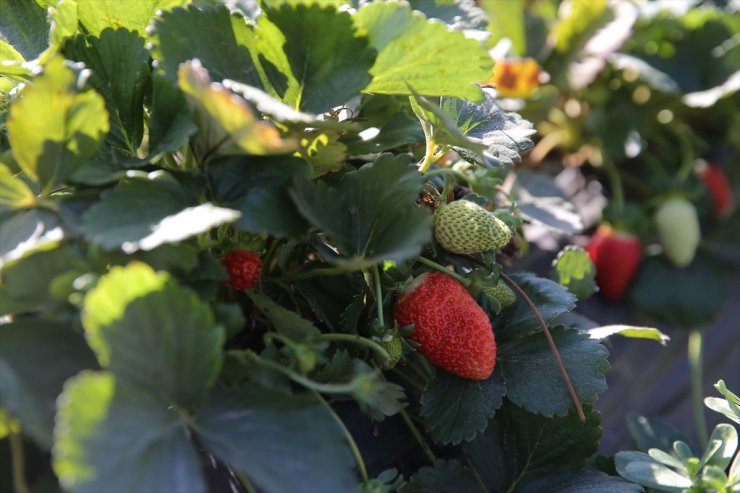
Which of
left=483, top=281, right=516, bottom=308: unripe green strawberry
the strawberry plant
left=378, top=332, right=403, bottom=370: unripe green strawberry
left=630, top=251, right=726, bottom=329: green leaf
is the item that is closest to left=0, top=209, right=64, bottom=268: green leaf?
the strawberry plant

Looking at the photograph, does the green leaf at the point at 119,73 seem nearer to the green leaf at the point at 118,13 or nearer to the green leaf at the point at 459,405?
the green leaf at the point at 118,13

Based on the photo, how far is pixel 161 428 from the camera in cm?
41

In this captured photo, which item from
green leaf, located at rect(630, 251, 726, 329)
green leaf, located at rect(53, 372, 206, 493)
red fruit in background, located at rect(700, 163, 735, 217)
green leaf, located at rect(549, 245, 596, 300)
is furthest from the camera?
red fruit in background, located at rect(700, 163, 735, 217)

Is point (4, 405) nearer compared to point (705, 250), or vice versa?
point (4, 405)

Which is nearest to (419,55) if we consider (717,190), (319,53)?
(319,53)

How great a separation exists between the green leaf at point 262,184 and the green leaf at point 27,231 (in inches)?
4.0

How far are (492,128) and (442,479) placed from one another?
0.27 m

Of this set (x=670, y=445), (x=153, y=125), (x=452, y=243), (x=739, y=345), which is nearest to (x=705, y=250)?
(x=739, y=345)

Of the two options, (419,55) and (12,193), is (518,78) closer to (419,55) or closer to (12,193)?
(419,55)

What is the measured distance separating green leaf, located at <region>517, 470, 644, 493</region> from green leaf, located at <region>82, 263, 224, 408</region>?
0.31 meters

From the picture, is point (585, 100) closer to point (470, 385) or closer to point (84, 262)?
point (470, 385)

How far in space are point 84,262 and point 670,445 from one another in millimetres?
551

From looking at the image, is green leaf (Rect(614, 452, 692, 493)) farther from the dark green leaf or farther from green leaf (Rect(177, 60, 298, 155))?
green leaf (Rect(177, 60, 298, 155))

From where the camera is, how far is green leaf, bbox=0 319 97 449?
16.1 inches
